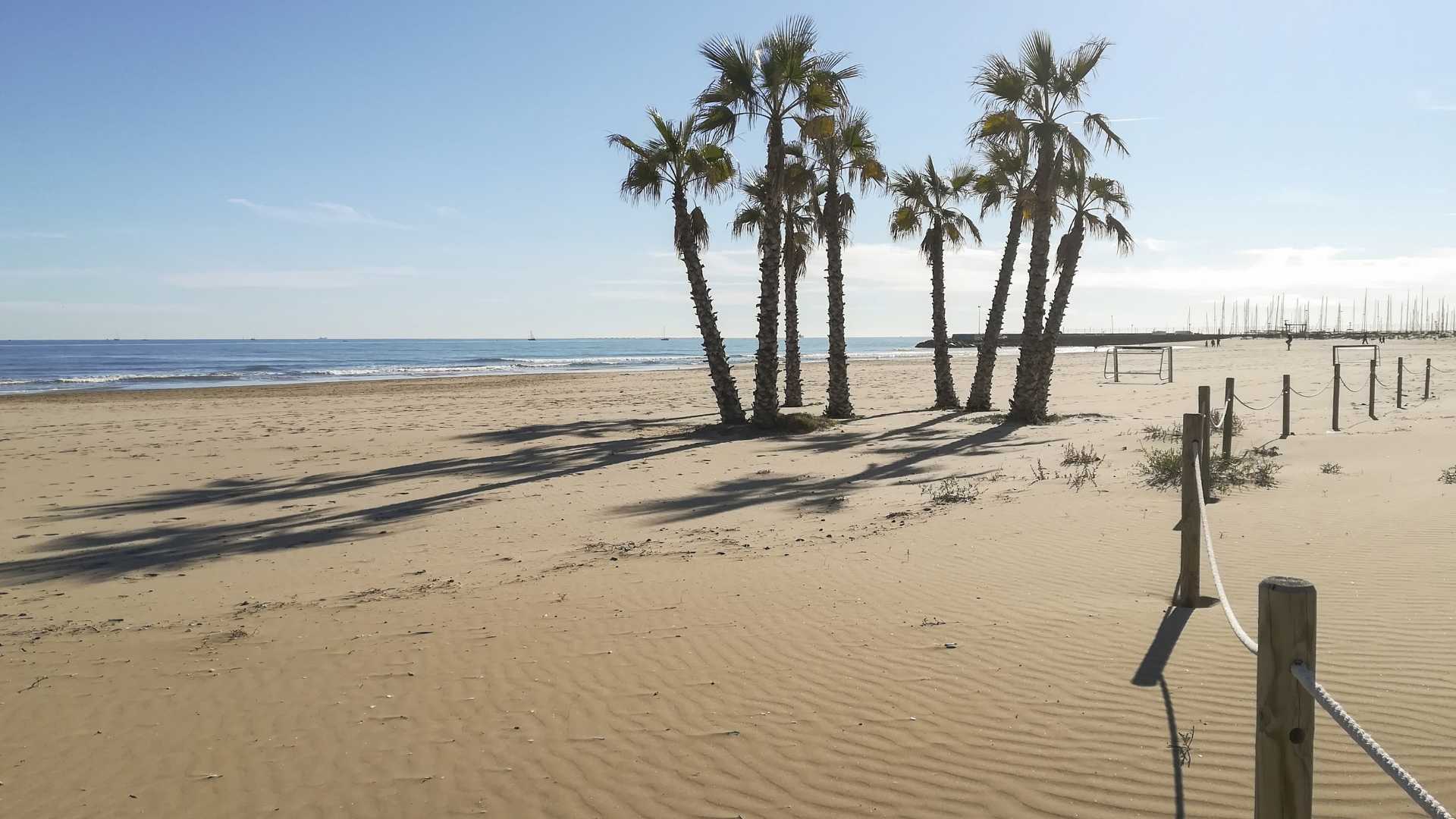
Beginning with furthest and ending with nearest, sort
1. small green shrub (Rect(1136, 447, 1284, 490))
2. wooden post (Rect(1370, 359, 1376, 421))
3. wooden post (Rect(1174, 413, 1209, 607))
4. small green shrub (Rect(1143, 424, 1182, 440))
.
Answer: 1. wooden post (Rect(1370, 359, 1376, 421))
2. small green shrub (Rect(1143, 424, 1182, 440))
3. small green shrub (Rect(1136, 447, 1284, 490))
4. wooden post (Rect(1174, 413, 1209, 607))

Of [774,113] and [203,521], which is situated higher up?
[774,113]

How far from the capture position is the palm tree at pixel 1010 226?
2278 centimetres

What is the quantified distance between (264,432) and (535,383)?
2284cm

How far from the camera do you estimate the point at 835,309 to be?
74.3 ft

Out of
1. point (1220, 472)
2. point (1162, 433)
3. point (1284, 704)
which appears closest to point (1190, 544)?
point (1284, 704)

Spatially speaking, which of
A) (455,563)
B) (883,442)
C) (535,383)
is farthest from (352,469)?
(535,383)

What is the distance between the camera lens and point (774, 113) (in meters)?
20.3

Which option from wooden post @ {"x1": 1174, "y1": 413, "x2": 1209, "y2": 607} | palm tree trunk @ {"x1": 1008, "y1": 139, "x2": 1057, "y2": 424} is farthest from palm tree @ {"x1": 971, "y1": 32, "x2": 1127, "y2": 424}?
wooden post @ {"x1": 1174, "y1": 413, "x2": 1209, "y2": 607}

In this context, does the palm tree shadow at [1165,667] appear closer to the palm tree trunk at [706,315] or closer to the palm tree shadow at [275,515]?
the palm tree shadow at [275,515]

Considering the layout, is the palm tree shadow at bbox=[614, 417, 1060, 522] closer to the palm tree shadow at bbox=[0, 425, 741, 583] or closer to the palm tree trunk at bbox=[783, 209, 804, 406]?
the palm tree shadow at bbox=[0, 425, 741, 583]

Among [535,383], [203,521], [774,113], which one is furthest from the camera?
[535,383]

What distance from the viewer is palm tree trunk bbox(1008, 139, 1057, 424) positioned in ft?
66.8

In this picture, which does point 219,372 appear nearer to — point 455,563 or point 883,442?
point 883,442

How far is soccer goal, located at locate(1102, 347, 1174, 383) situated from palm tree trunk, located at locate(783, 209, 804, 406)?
14.3 m
